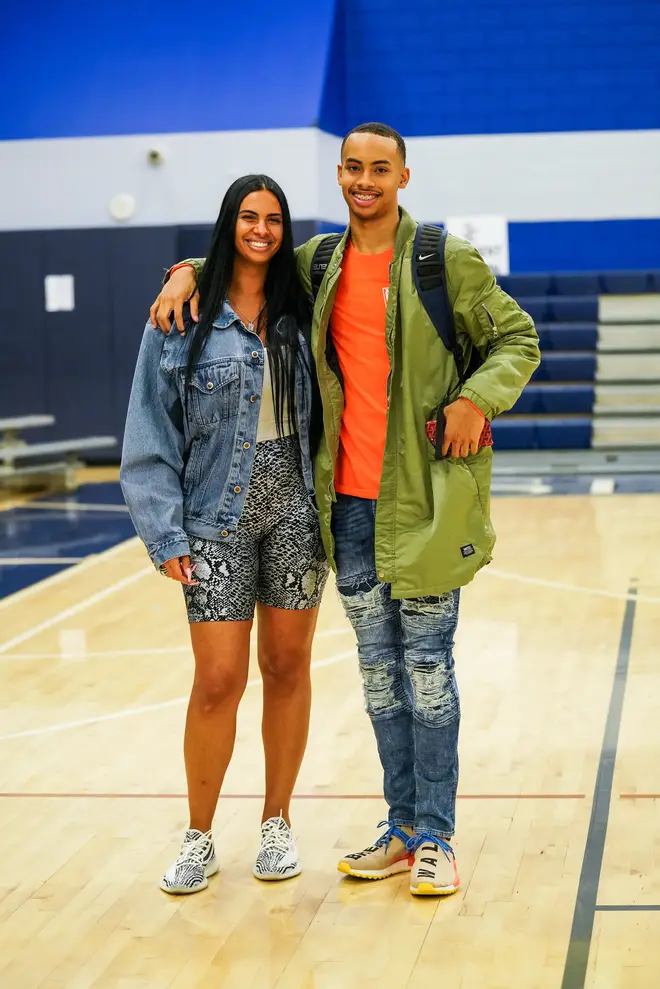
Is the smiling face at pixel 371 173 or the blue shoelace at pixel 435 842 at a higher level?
the smiling face at pixel 371 173

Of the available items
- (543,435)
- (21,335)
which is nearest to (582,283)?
(543,435)

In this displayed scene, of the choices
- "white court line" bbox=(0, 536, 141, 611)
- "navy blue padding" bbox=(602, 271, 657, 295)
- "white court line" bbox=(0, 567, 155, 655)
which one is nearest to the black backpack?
"white court line" bbox=(0, 567, 155, 655)

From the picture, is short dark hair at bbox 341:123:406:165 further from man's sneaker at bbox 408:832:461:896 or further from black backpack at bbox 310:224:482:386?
man's sneaker at bbox 408:832:461:896

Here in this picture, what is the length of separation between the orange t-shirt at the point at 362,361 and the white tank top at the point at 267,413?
0.47 ft

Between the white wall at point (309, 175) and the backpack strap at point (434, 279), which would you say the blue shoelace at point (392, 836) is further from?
the white wall at point (309, 175)

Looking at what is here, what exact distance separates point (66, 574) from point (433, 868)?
4611 millimetres

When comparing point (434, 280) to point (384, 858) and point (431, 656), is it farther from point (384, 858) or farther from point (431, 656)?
point (384, 858)

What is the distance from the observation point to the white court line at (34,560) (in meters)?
7.64

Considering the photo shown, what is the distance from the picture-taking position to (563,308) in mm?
12156

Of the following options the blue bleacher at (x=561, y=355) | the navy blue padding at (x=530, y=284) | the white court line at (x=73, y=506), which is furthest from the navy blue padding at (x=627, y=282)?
the white court line at (x=73, y=506)

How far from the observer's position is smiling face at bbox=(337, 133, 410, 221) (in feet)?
9.25

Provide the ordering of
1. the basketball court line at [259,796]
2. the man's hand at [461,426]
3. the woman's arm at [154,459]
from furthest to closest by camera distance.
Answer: the basketball court line at [259,796] < the woman's arm at [154,459] < the man's hand at [461,426]

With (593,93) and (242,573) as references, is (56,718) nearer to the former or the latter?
(242,573)

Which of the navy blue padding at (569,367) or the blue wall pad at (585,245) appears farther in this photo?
the blue wall pad at (585,245)
